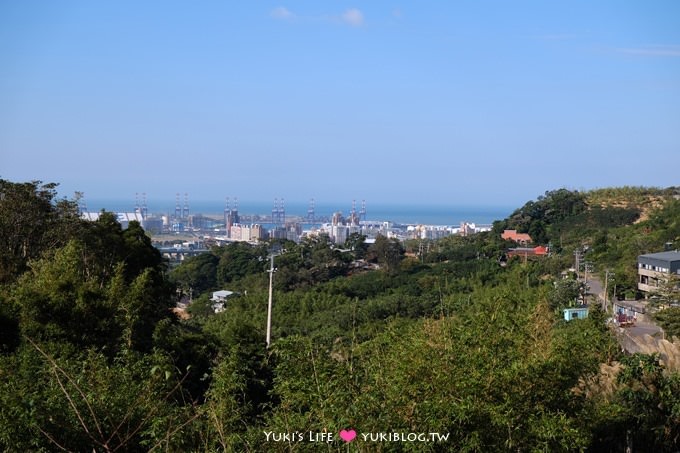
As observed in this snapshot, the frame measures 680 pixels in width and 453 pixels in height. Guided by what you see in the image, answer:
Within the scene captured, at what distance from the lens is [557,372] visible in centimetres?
371

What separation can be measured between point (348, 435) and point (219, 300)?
16395mm

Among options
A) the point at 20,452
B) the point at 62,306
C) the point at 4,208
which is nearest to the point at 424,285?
the point at 4,208

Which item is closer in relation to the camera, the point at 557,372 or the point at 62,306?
the point at 557,372

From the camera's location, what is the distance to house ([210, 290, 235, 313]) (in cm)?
1817

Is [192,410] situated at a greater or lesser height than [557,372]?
lesser

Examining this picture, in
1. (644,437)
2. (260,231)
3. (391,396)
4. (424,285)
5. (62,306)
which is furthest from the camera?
(260,231)

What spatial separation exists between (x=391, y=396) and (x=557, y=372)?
906mm

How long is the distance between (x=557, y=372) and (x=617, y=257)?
17.0 meters

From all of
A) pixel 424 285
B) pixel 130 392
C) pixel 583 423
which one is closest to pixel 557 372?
pixel 583 423

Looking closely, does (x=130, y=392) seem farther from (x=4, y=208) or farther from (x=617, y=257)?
(x=617, y=257)

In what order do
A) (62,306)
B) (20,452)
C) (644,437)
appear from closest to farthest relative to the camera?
(20,452) < (644,437) < (62,306)

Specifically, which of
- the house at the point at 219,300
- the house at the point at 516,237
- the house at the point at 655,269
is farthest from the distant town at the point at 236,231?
the house at the point at 655,269

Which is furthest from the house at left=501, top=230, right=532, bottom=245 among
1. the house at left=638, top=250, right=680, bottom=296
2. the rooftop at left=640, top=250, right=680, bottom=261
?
the rooftop at left=640, top=250, right=680, bottom=261

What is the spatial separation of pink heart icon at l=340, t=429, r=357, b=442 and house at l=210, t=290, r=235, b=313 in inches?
591
